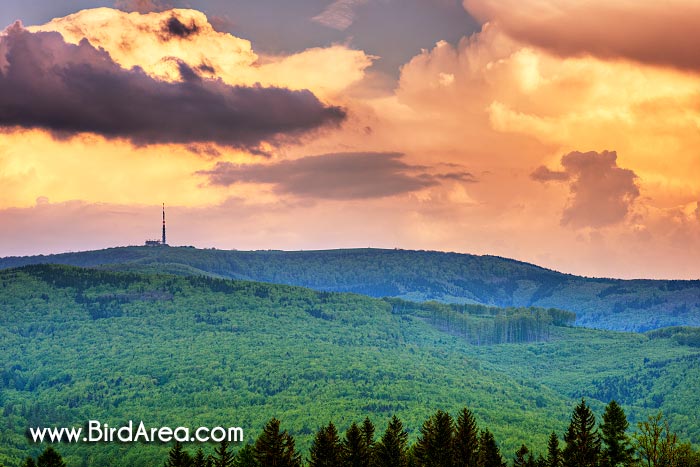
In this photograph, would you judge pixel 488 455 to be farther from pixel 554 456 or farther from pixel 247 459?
pixel 247 459

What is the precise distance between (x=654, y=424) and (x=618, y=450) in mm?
12594

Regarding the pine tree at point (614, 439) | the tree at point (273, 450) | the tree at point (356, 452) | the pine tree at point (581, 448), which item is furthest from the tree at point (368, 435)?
the pine tree at point (614, 439)

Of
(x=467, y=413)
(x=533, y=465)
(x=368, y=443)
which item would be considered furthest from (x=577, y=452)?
(x=368, y=443)

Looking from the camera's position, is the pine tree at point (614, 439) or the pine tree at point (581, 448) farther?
the pine tree at point (614, 439)

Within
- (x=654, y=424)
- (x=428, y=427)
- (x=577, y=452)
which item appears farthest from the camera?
(x=428, y=427)

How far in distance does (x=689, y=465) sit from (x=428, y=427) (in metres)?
31.8

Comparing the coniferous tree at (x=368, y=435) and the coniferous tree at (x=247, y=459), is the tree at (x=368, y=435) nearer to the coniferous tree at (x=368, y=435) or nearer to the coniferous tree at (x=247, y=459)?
the coniferous tree at (x=368, y=435)

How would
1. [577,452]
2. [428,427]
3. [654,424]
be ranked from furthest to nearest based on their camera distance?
[428,427] < [577,452] < [654,424]

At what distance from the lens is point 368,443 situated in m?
121

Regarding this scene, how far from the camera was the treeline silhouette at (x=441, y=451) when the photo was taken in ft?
361

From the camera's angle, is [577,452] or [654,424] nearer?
[654,424]

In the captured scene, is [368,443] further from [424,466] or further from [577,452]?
[577,452]

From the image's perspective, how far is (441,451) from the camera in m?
120

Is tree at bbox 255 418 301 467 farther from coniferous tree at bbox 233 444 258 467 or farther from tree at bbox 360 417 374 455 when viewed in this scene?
tree at bbox 360 417 374 455
